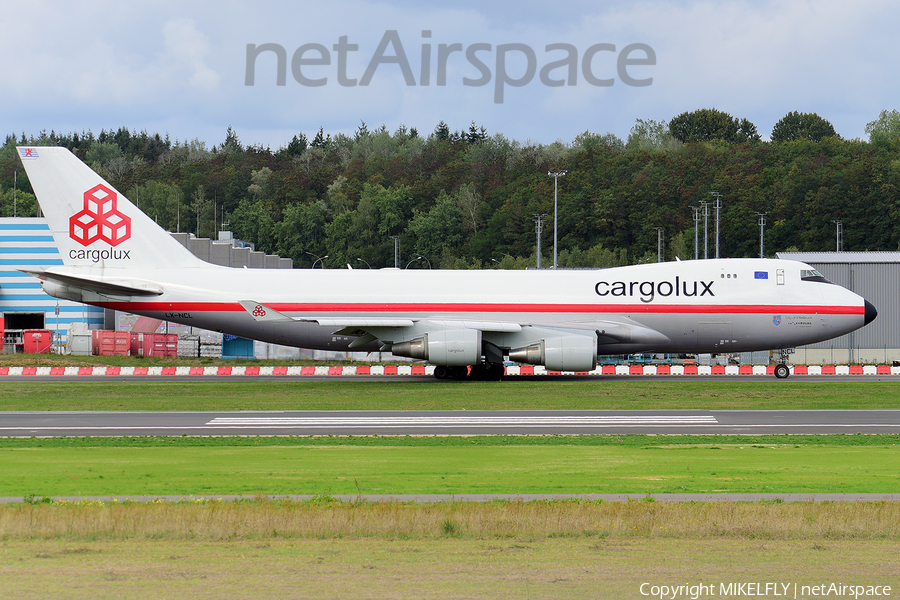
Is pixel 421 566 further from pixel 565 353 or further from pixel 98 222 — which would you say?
pixel 98 222

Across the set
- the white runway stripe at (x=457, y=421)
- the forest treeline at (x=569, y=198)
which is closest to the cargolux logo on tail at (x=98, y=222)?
the white runway stripe at (x=457, y=421)

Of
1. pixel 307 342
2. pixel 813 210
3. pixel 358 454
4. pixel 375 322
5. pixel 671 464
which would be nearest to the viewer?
pixel 671 464

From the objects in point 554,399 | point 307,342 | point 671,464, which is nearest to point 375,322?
point 307,342

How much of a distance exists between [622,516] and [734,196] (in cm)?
13872

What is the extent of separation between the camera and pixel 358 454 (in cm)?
1969

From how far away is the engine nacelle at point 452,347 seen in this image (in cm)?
3934

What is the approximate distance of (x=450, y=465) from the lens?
18016 mm

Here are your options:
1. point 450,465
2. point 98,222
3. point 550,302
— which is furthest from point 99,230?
point 450,465

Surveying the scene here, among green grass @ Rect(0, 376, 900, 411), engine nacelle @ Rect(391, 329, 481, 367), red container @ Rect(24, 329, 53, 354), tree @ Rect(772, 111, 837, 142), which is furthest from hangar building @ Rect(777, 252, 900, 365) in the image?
tree @ Rect(772, 111, 837, 142)

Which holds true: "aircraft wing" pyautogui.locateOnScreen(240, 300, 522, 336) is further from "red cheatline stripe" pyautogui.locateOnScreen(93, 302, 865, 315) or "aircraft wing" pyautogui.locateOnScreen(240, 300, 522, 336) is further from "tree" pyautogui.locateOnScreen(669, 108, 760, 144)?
"tree" pyautogui.locateOnScreen(669, 108, 760, 144)

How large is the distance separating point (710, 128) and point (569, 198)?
51.1 m

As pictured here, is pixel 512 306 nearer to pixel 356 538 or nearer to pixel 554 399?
pixel 554 399

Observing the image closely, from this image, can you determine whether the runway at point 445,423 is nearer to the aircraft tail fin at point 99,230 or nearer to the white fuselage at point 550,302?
the white fuselage at point 550,302

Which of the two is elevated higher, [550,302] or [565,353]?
[550,302]
